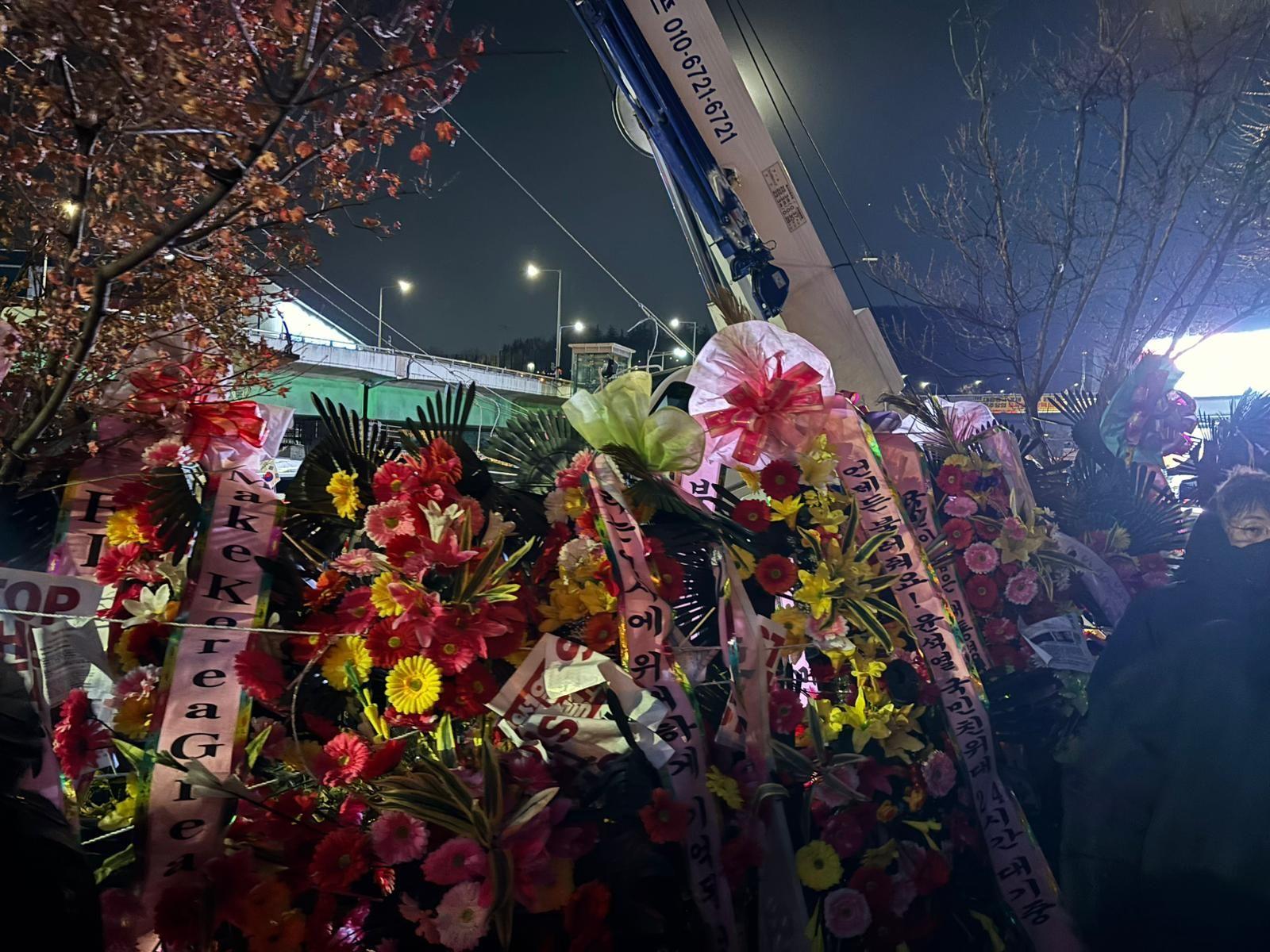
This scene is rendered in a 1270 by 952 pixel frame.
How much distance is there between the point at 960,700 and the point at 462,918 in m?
1.40

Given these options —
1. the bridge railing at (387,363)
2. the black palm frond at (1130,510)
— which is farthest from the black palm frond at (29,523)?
the bridge railing at (387,363)

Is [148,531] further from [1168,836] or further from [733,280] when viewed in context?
[733,280]

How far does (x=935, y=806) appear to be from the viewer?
6.82ft

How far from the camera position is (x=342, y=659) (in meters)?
1.71

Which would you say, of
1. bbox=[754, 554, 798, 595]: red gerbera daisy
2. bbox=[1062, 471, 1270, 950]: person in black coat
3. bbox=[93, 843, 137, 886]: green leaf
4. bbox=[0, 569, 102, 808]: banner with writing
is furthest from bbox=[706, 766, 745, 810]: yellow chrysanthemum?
bbox=[0, 569, 102, 808]: banner with writing

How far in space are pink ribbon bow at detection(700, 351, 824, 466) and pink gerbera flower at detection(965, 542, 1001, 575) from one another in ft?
3.49

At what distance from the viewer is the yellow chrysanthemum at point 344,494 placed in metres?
1.95

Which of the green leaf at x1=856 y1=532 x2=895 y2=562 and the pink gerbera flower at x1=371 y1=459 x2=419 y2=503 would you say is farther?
the green leaf at x1=856 y1=532 x2=895 y2=562

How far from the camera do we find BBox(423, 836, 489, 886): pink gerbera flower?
4.61 ft

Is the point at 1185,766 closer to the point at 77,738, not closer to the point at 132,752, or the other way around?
the point at 132,752

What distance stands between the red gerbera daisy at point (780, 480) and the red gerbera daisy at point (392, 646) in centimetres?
99

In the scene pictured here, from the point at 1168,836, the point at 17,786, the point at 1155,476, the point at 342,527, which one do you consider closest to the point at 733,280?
the point at 1155,476

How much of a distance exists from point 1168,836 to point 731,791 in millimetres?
921

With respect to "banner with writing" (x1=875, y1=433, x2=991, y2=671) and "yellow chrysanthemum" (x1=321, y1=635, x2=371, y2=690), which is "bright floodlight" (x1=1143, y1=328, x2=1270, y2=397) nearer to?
"banner with writing" (x1=875, y1=433, x2=991, y2=671)
